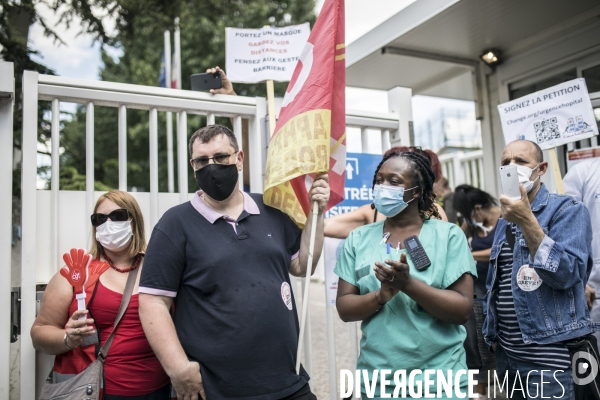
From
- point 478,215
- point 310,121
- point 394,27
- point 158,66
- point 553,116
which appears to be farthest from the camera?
point 158,66

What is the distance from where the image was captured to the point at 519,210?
2.65 metres

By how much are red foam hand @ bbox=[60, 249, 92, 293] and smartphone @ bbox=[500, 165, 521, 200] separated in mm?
2144

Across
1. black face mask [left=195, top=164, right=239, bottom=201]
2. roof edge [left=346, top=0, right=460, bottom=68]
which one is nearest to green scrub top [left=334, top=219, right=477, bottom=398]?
black face mask [left=195, top=164, right=239, bottom=201]

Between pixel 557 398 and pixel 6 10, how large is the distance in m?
5.65

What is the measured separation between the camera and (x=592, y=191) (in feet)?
12.0

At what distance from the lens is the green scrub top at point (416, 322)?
7.73 feet

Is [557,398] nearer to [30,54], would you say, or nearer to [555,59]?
[555,59]

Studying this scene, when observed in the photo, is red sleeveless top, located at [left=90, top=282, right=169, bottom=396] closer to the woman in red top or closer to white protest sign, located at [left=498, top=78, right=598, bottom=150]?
the woman in red top

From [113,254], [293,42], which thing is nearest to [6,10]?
[293,42]

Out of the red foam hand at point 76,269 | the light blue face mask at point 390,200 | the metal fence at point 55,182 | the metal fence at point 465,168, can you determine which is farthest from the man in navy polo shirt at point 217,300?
the metal fence at point 465,168

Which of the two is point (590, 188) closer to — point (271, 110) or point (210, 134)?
point (271, 110)

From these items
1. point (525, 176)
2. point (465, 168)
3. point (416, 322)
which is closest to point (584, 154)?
point (525, 176)

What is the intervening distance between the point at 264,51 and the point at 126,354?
95.0 inches

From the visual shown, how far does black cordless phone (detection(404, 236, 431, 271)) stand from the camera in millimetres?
2395
